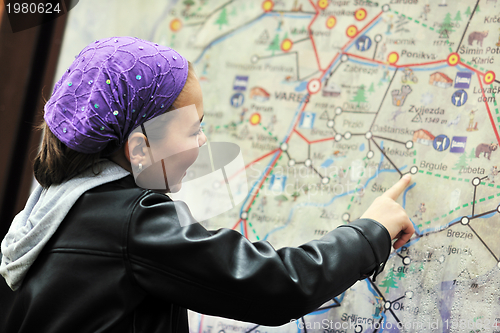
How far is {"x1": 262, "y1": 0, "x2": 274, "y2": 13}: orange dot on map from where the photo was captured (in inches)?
35.7

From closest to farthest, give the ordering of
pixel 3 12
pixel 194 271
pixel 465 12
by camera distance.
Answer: pixel 194 271 < pixel 465 12 < pixel 3 12

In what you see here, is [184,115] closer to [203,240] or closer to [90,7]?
[203,240]

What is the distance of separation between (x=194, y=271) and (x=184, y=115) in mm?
225

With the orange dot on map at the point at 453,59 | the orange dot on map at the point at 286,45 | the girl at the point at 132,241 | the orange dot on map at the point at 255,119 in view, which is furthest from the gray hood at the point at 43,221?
the orange dot on map at the point at 453,59

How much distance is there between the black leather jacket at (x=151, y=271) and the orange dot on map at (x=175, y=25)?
568mm

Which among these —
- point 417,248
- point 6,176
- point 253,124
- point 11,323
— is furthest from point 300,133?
point 6,176

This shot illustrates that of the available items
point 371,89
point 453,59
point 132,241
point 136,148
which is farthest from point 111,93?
point 453,59

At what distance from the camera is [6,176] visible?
Result: 1.05 m

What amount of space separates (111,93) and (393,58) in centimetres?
57

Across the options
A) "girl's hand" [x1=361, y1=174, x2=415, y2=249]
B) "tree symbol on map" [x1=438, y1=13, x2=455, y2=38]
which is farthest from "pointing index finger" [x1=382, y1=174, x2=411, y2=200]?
"tree symbol on map" [x1=438, y1=13, x2=455, y2=38]

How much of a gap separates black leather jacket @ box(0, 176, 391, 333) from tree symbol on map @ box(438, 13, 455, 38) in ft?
1.62

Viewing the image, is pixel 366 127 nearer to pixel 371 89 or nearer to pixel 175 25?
pixel 371 89

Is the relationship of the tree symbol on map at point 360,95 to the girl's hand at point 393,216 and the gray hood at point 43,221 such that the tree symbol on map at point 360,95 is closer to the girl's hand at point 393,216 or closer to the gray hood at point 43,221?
the girl's hand at point 393,216

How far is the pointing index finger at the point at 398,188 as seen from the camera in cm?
73
